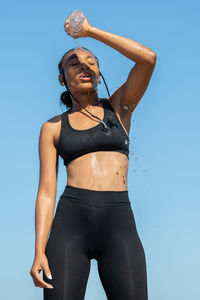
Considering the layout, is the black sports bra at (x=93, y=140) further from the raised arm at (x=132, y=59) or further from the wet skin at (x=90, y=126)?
the raised arm at (x=132, y=59)

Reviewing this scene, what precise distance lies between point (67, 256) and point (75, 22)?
7.33 feet

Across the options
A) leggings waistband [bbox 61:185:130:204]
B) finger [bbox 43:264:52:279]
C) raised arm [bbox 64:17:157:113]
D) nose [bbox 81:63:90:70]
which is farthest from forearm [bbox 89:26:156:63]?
finger [bbox 43:264:52:279]

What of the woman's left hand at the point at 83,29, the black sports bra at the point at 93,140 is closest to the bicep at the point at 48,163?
the black sports bra at the point at 93,140

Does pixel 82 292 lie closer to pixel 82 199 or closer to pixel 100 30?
pixel 82 199

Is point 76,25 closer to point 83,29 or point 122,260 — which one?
point 83,29

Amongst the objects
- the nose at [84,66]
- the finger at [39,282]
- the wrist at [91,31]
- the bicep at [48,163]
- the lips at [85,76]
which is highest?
the wrist at [91,31]

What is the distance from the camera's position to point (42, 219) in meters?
Answer: 5.04

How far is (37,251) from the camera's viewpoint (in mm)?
4863

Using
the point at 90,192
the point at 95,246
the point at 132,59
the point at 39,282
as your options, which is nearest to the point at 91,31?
the point at 132,59

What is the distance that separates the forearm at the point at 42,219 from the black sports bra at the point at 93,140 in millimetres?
457

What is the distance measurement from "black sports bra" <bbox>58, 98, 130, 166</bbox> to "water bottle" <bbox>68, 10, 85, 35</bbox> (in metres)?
0.95

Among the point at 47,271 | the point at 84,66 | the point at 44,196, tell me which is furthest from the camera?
the point at 84,66

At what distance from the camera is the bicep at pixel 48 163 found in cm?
520

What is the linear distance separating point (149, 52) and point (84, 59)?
747 millimetres
